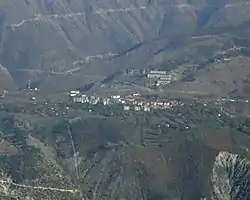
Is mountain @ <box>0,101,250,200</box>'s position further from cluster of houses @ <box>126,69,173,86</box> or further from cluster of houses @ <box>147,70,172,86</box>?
cluster of houses @ <box>126,69,173,86</box>

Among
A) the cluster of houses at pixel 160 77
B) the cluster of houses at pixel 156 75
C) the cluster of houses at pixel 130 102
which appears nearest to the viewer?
the cluster of houses at pixel 130 102

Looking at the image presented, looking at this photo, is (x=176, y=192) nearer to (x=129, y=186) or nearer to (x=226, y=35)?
(x=129, y=186)

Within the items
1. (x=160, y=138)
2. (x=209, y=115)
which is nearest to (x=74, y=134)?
(x=160, y=138)

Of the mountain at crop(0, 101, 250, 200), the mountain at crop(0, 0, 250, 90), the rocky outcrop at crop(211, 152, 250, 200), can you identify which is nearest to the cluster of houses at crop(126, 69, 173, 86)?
the mountain at crop(0, 0, 250, 90)

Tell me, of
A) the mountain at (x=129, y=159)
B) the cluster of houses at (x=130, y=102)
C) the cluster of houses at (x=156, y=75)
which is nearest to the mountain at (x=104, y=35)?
the cluster of houses at (x=156, y=75)

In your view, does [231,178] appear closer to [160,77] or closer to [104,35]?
[160,77]

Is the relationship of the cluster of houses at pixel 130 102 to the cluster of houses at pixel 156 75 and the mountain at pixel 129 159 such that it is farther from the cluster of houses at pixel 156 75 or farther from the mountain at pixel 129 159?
the cluster of houses at pixel 156 75
